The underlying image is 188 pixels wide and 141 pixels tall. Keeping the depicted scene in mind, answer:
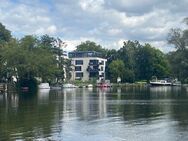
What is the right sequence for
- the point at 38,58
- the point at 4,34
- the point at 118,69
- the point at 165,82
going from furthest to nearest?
1. the point at 118,69
2. the point at 165,82
3. the point at 4,34
4. the point at 38,58

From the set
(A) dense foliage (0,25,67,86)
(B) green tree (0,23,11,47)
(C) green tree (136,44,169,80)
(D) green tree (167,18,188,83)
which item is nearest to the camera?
(A) dense foliage (0,25,67,86)

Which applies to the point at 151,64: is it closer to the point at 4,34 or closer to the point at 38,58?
the point at 4,34

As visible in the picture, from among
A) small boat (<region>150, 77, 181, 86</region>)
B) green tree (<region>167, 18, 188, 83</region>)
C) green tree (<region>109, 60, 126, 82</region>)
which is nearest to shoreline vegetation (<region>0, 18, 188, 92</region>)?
green tree (<region>167, 18, 188, 83</region>)

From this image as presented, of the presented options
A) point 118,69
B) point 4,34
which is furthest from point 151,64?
point 4,34

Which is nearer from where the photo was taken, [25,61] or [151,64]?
[25,61]

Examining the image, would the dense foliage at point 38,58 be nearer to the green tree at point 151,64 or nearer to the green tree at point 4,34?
the green tree at point 4,34

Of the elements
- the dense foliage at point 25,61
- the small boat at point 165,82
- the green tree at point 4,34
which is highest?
the green tree at point 4,34

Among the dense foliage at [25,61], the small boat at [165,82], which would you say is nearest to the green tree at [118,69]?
the small boat at [165,82]

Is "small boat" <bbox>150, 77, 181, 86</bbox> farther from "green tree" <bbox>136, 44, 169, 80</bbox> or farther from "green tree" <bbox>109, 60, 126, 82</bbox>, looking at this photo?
"green tree" <bbox>109, 60, 126, 82</bbox>

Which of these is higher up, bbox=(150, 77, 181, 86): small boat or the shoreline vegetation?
the shoreline vegetation

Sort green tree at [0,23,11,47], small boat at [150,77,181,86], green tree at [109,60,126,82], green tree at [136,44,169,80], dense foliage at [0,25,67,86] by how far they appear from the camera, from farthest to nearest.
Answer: green tree at [136,44,169,80] → green tree at [109,60,126,82] → small boat at [150,77,181,86] → green tree at [0,23,11,47] → dense foliage at [0,25,67,86]

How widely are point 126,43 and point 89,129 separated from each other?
169 meters

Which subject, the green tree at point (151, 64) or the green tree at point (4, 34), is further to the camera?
the green tree at point (151, 64)

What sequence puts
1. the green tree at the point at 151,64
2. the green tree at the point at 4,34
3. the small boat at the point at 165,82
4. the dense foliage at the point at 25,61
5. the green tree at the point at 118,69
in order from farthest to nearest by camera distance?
the green tree at the point at 151,64 → the green tree at the point at 118,69 → the small boat at the point at 165,82 → the green tree at the point at 4,34 → the dense foliage at the point at 25,61
